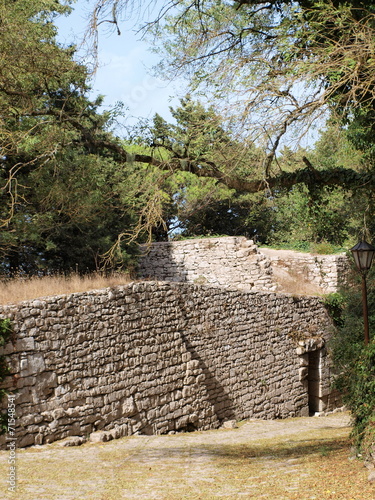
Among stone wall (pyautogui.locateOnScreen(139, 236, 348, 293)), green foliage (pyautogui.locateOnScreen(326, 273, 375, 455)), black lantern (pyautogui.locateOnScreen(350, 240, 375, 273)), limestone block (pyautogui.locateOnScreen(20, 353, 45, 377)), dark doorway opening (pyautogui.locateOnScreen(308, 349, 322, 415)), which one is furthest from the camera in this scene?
stone wall (pyautogui.locateOnScreen(139, 236, 348, 293))

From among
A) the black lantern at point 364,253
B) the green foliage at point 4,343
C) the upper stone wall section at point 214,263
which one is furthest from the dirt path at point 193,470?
the upper stone wall section at point 214,263

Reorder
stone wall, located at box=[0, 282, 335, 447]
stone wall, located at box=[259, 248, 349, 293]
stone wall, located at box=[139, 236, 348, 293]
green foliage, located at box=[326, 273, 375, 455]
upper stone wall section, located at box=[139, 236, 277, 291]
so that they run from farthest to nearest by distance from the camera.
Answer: upper stone wall section, located at box=[139, 236, 277, 291] → stone wall, located at box=[139, 236, 348, 293] → stone wall, located at box=[259, 248, 349, 293] → stone wall, located at box=[0, 282, 335, 447] → green foliage, located at box=[326, 273, 375, 455]

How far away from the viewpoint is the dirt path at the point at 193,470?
17.4ft

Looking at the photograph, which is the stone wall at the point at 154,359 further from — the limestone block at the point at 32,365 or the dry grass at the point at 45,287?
the dry grass at the point at 45,287

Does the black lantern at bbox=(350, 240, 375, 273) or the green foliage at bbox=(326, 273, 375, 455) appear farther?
the black lantern at bbox=(350, 240, 375, 273)

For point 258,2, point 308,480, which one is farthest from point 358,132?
point 308,480

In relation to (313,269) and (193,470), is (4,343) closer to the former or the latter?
(193,470)

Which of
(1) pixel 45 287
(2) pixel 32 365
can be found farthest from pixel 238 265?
(2) pixel 32 365

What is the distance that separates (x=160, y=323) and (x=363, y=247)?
417 centimetres

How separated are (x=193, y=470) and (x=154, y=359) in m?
3.82

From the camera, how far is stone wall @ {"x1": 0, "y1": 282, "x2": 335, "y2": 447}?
831 cm

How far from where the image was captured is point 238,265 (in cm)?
1970

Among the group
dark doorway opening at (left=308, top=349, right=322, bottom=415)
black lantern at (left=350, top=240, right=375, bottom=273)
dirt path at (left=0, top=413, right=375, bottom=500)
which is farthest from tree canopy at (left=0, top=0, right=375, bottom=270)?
dark doorway opening at (left=308, top=349, right=322, bottom=415)

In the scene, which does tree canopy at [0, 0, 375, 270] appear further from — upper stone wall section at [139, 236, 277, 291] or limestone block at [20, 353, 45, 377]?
upper stone wall section at [139, 236, 277, 291]
